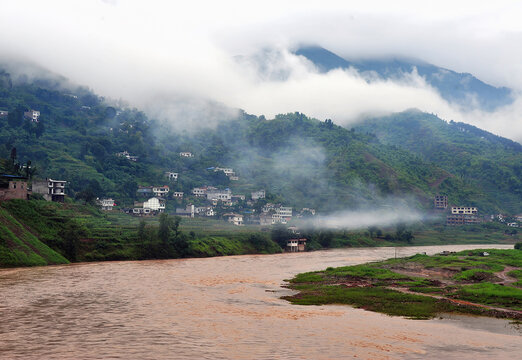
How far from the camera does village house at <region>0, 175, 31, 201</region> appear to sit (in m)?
64.1

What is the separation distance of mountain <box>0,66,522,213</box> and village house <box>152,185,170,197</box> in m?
4.82

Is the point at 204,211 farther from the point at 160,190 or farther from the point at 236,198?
the point at 236,198

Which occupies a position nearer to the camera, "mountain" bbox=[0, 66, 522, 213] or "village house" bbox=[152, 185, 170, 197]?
"village house" bbox=[152, 185, 170, 197]

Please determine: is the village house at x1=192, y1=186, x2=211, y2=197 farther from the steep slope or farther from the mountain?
the steep slope

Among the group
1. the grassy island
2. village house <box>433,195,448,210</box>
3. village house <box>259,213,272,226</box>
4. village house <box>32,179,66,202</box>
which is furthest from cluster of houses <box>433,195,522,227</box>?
village house <box>32,179,66,202</box>

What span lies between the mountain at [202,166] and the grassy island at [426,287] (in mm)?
74653

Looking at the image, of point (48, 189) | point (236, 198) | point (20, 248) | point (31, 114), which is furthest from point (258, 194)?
point (20, 248)

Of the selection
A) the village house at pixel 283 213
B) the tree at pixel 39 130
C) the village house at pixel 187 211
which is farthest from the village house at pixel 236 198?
the tree at pixel 39 130

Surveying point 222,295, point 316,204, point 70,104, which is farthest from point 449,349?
point 70,104

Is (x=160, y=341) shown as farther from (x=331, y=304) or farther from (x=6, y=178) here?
(x=6, y=178)

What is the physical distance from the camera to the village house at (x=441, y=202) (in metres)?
160

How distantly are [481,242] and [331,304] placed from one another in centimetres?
9497

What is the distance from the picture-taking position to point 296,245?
98250 millimetres

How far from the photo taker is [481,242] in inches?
4685
